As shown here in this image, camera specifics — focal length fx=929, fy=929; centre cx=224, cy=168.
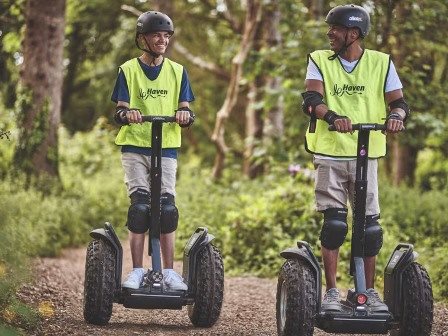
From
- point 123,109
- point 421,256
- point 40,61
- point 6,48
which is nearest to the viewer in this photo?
point 123,109

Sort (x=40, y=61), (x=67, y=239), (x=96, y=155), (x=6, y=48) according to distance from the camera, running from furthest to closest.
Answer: (x=96, y=155) < (x=6, y=48) < (x=40, y=61) < (x=67, y=239)

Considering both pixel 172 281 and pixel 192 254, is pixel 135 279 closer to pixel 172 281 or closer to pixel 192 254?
pixel 172 281

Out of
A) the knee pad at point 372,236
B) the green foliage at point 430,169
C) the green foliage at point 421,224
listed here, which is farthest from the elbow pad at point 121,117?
the green foliage at point 430,169

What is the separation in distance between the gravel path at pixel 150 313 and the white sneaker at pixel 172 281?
0.99 ft

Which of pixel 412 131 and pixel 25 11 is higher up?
pixel 25 11

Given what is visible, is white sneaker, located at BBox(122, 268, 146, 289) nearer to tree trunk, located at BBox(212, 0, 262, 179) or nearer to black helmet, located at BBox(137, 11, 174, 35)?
black helmet, located at BBox(137, 11, 174, 35)

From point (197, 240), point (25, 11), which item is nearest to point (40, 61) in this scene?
point (25, 11)

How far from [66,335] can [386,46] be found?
6136 millimetres

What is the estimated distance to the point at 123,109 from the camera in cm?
629

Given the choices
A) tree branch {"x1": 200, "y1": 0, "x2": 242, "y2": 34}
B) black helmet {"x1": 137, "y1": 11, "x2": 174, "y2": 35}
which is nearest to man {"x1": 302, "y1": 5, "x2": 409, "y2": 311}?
black helmet {"x1": 137, "y1": 11, "x2": 174, "y2": 35}

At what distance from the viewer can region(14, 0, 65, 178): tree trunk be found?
1259 centimetres

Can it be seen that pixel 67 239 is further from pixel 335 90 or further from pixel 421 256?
pixel 335 90

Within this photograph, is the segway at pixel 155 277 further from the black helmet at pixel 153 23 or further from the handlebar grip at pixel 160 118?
the black helmet at pixel 153 23

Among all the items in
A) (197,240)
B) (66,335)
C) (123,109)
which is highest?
(123,109)
